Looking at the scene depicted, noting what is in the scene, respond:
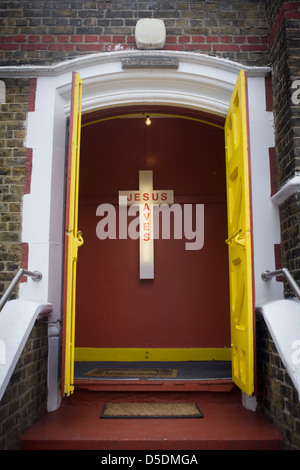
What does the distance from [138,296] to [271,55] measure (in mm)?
3232

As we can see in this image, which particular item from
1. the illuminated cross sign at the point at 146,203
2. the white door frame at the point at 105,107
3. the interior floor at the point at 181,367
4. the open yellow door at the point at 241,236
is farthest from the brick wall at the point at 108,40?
the illuminated cross sign at the point at 146,203

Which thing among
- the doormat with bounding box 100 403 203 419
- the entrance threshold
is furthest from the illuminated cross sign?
the doormat with bounding box 100 403 203 419

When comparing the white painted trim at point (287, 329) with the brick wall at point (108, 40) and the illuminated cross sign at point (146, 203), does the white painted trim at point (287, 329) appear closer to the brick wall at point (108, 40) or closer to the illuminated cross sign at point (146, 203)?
the brick wall at point (108, 40)

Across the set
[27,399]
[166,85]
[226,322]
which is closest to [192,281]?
[226,322]

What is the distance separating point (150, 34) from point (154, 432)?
3334 mm

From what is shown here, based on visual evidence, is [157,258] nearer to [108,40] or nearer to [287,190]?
[287,190]

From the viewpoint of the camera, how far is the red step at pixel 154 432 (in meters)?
2.70

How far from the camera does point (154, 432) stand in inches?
111

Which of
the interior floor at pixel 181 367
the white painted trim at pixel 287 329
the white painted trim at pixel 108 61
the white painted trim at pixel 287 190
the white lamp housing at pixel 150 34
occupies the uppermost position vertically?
the white lamp housing at pixel 150 34

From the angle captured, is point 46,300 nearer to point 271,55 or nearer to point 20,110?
point 20,110

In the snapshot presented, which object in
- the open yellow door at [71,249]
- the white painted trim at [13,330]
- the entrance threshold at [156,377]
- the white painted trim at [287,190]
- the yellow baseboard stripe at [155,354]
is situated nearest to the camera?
the white painted trim at [13,330]

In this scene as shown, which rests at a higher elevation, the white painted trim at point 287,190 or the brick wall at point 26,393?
the white painted trim at point 287,190

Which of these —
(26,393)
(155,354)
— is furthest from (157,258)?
(26,393)

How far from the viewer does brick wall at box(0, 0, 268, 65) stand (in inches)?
150
